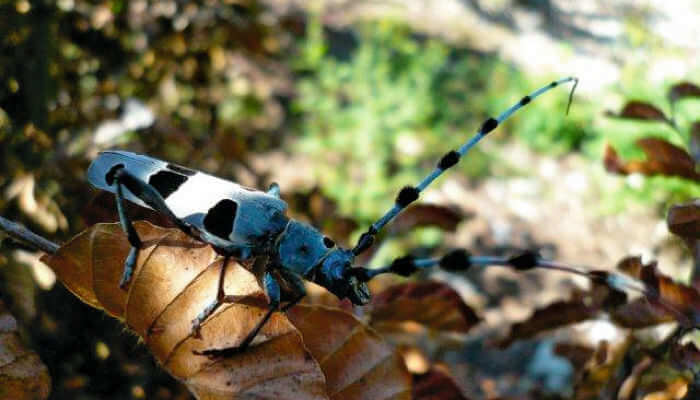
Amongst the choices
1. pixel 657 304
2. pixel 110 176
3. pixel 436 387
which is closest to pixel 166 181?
pixel 110 176

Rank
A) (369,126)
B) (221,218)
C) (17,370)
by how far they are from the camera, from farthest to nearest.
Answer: (369,126), (221,218), (17,370)

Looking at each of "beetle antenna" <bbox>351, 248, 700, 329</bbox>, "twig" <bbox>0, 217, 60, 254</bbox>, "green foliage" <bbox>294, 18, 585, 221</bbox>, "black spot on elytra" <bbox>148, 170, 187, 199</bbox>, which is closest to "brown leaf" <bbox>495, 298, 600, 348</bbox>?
"beetle antenna" <bbox>351, 248, 700, 329</bbox>

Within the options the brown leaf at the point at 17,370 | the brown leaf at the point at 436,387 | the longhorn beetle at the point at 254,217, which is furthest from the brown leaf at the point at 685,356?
the brown leaf at the point at 17,370

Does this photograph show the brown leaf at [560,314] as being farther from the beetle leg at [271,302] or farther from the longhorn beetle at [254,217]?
the beetle leg at [271,302]

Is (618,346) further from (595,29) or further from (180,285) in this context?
(595,29)

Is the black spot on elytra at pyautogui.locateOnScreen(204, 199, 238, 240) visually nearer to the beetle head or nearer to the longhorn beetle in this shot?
the longhorn beetle

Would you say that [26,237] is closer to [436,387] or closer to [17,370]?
[17,370]

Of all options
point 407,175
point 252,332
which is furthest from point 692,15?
point 252,332
